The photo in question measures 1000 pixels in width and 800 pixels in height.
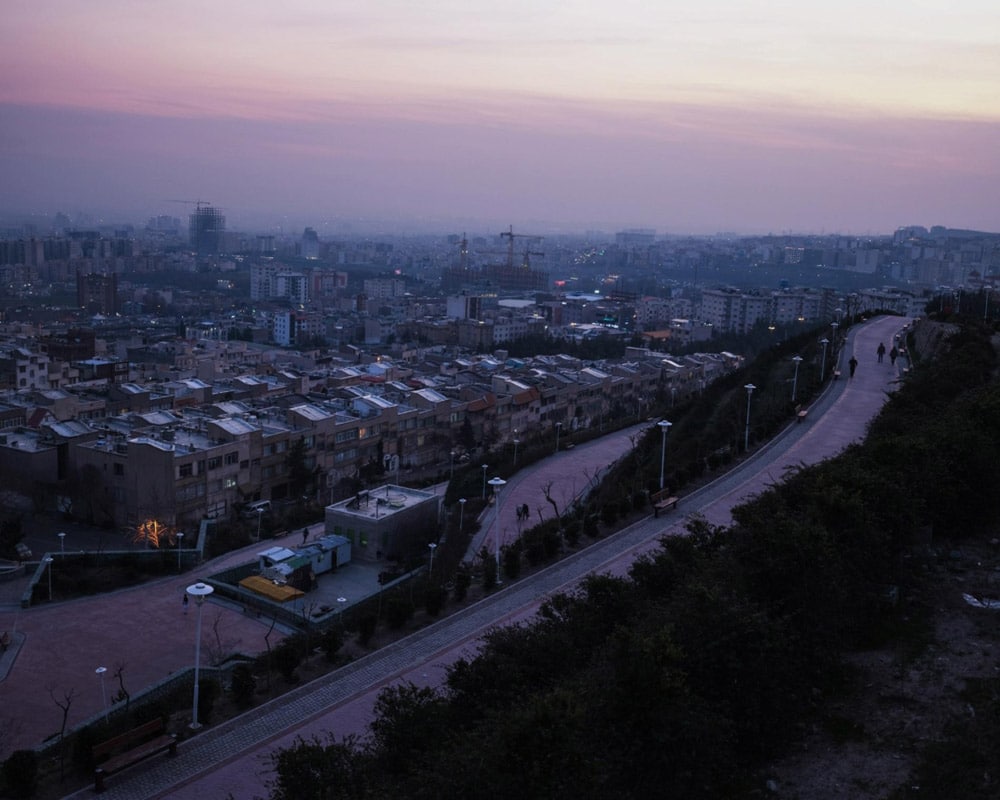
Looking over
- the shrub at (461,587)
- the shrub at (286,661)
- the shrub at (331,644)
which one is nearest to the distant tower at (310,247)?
the shrub at (461,587)

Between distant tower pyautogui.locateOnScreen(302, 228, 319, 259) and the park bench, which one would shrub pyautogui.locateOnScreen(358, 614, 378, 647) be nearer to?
the park bench

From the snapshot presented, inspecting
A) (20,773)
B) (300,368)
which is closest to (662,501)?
(20,773)

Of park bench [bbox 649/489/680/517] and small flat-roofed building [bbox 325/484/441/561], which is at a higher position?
park bench [bbox 649/489/680/517]

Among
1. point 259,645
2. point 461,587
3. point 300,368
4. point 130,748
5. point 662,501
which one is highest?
point 662,501

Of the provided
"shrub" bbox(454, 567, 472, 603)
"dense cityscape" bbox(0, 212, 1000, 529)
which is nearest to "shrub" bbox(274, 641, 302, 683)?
"shrub" bbox(454, 567, 472, 603)

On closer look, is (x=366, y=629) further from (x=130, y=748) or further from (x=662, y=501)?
(x=662, y=501)

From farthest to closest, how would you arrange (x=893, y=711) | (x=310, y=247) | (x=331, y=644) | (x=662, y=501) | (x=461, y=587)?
1. (x=310, y=247)
2. (x=662, y=501)
3. (x=461, y=587)
4. (x=331, y=644)
5. (x=893, y=711)

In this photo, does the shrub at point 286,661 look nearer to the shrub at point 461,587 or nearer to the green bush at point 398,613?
the green bush at point 398,613
